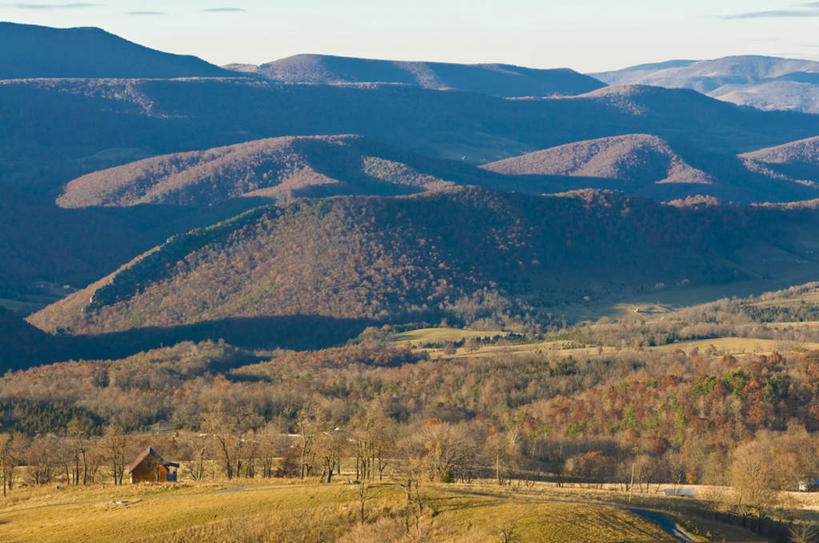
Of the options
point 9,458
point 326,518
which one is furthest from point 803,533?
point 9,458

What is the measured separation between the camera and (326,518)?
78625 millimetres

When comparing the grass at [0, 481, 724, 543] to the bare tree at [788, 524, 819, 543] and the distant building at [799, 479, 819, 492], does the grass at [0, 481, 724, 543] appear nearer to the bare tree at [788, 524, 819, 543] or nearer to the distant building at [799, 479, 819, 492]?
the bare tree at [788, 524, 819, 543]

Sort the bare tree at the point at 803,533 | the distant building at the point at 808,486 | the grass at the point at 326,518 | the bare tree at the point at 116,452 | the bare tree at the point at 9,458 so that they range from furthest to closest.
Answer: the distant building at the point at 808,486
the bare tree at the point at 116,452
the bare tree at the point at 9,458
the bare tree at the point at 803,533
the grass at the point at 326,518

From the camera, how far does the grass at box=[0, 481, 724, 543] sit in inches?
2943

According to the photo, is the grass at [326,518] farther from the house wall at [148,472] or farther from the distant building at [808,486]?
the distant building at [808,486]

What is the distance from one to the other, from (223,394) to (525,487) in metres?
73.6

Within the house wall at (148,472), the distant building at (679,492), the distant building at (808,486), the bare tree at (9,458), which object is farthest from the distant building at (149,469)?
the distant building at (808,486)

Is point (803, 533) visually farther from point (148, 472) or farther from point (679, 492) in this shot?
point (148, 472)

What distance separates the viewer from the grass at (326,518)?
7475 centimetres

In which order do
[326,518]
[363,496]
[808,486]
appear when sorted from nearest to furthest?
[326,518] → [363,496] → [808,486]

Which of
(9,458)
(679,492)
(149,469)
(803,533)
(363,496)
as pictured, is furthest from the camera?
(9,458)

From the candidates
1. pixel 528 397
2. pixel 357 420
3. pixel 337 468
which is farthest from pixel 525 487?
pixel 528 397

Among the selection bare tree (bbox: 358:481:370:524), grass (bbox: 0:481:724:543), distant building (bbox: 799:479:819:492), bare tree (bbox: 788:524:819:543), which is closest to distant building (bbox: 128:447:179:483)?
grass (bbox: 0:481:724:543)

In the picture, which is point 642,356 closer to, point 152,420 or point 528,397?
point 528,397
